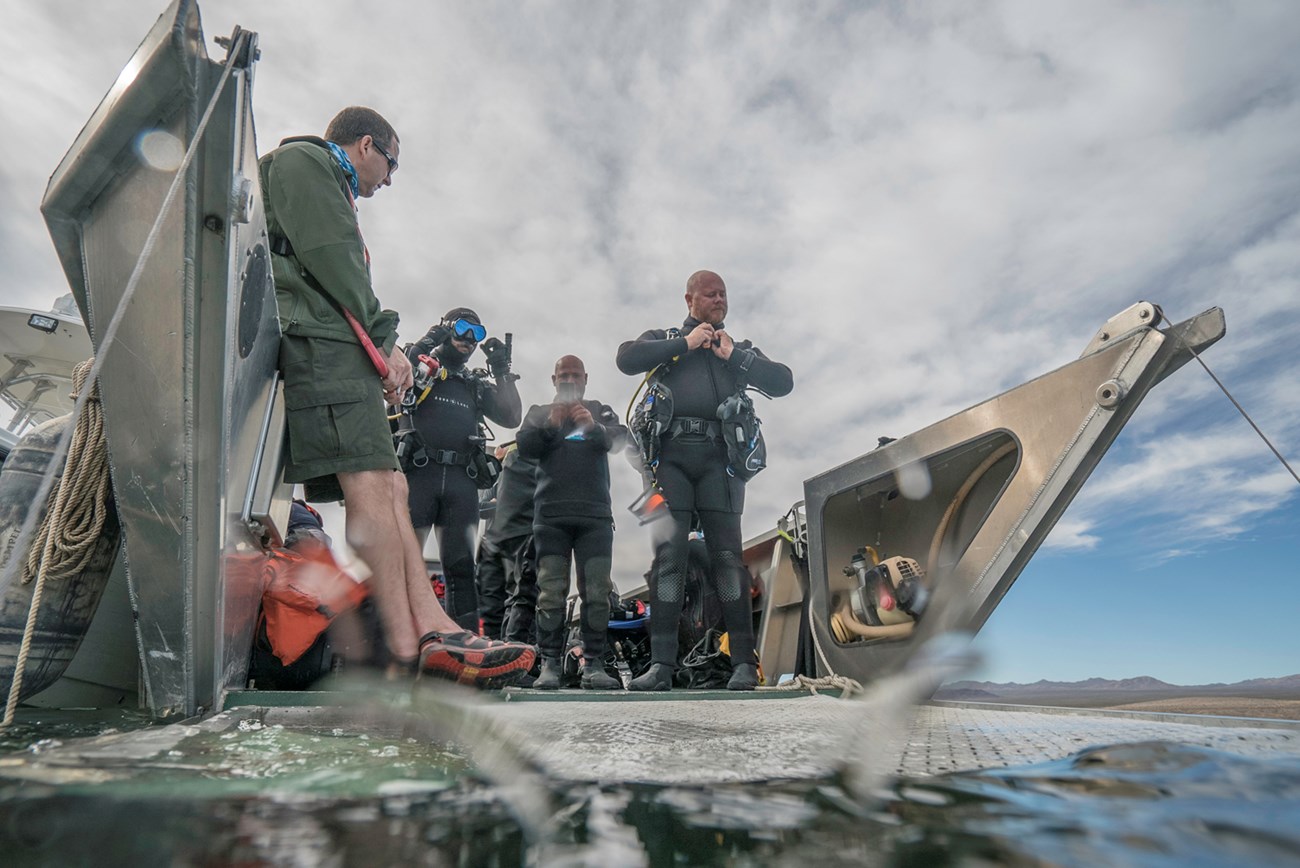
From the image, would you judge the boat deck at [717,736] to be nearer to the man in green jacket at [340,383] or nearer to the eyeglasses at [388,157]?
the man in green jacket at [340,383]

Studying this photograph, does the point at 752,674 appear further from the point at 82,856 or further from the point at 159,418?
the point at 82,856

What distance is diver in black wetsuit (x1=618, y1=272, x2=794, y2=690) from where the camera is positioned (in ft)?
8.48

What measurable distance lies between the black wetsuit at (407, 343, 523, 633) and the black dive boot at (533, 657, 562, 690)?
378mm

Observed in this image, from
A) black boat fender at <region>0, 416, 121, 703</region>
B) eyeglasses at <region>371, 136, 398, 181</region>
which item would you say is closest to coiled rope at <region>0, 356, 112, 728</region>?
black boat fender at <region>0, 416, 121, 703</region>

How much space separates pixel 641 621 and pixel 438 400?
169cm

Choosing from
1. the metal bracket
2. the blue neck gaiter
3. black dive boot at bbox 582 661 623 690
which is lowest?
black dive boot at bbox 582 661 623 690

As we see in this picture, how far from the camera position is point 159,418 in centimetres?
112

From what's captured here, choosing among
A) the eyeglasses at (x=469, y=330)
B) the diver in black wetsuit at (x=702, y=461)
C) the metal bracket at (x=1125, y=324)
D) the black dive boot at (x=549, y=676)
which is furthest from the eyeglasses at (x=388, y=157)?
the metal bracket at (x=1125, y=324)

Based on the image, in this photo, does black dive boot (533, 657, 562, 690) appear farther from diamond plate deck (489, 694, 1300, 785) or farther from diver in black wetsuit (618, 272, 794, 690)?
diamond plate deck (489, 694, 1300, 785)

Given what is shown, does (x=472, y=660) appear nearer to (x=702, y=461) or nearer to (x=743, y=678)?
(x=743, y=678)

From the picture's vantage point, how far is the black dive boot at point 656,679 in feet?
7.82

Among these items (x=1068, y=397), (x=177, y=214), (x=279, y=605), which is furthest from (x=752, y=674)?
(x=177, y=214)

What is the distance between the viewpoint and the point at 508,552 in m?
3.68

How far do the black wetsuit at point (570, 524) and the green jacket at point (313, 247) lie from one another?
1576 mm
